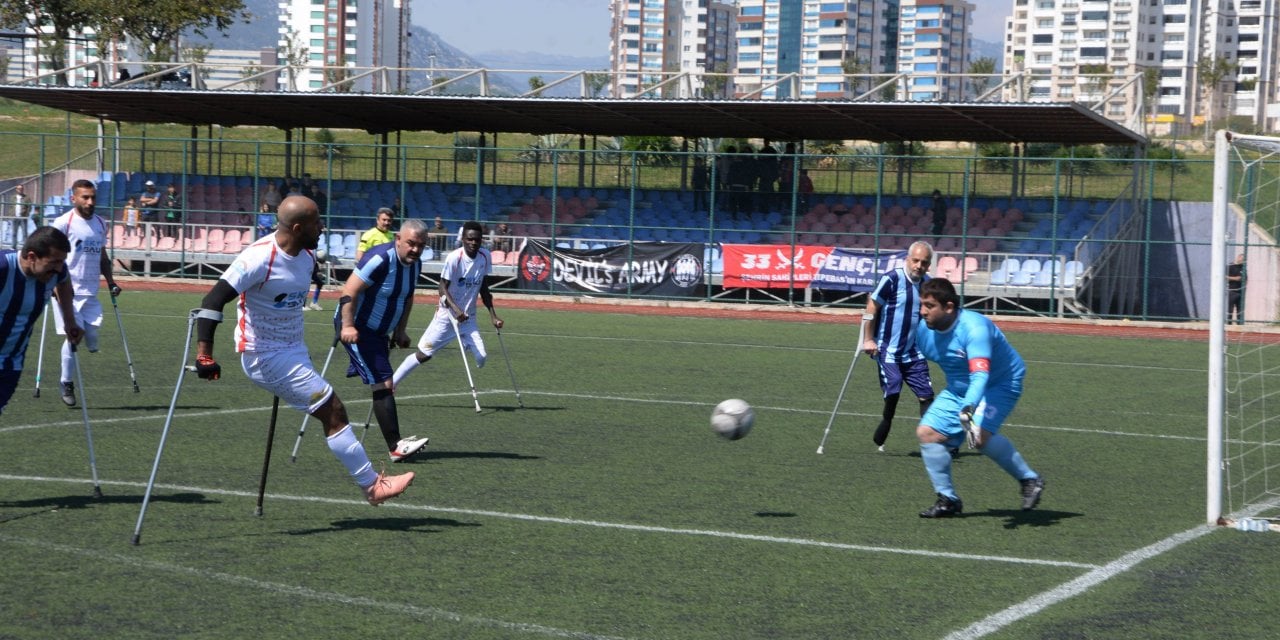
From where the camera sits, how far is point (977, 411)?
27.5 feet

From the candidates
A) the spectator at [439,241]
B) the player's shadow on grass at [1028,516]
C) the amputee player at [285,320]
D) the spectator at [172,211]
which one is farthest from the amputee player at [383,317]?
the spectator at [172,211]

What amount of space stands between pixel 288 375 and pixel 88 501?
1.75 meters

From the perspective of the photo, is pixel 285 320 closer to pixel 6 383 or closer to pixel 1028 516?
pixel 6 383

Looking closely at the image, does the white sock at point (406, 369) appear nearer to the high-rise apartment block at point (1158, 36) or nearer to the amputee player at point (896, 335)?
the amputee player at point (896, 335)

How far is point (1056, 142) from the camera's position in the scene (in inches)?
1329

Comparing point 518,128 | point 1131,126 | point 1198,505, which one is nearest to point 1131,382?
point 1198,505

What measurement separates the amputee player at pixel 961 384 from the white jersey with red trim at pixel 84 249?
26.3 feet

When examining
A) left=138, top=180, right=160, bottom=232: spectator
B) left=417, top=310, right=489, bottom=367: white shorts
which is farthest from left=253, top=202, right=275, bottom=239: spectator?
Result: left=417, top=310, right=489, bottom=367: white shorts

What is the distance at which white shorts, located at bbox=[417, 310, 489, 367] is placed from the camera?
12.8 metres

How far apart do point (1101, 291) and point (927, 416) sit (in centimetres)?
2120

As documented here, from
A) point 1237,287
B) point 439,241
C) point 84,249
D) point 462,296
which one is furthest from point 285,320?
point 439,241

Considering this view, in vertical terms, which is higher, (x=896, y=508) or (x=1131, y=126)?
(x=1131, y=126)

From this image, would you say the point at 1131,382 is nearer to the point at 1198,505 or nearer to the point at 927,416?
the point at 1198,505

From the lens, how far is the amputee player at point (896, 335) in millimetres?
Answer: 11180
